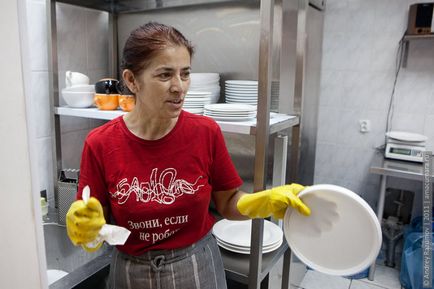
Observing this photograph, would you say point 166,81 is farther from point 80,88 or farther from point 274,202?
point 80,88

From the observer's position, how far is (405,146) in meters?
2.16

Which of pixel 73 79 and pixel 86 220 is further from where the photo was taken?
pixel 73 79

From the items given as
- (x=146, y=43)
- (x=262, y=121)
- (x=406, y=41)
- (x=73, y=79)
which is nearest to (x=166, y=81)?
(x=146, y=43)

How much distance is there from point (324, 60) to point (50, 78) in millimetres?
1828

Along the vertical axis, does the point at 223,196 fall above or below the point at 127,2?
below

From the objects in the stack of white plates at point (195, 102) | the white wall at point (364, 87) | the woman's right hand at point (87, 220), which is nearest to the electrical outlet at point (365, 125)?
the white wall at point (364, 87)

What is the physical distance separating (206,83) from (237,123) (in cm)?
42

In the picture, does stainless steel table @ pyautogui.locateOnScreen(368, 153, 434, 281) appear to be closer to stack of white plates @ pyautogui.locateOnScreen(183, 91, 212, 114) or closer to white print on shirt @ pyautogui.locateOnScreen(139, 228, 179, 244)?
stack of white plates @ pyautogui.locateOnScreen(183, 91, 212, 114)

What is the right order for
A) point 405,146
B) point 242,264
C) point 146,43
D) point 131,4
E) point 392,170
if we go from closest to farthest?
point 146,43 < point 242,264 < point 131,4 < point 392,170 < point 405,146

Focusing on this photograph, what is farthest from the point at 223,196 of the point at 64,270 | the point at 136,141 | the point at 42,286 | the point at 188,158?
the point at 64,270


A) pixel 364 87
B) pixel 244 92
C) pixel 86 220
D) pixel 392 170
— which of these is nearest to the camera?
pixel 86 220

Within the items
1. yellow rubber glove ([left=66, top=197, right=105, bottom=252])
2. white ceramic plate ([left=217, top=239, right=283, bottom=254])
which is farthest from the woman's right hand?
white ceramic plate ([left=217, top=239, right=283, bottom=254])

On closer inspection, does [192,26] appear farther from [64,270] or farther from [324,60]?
[64,270]

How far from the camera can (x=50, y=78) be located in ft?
5.37
